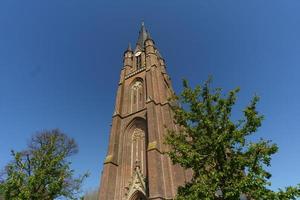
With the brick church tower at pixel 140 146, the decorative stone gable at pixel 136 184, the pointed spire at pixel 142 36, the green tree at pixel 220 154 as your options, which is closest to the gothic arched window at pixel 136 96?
the brick church tower at pixel 140 146

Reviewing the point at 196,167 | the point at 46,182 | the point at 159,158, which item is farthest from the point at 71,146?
the point at 196,167

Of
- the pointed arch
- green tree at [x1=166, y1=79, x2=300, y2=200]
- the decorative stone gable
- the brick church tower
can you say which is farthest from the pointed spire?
green tree at [x1=166, y1=79, x2=300, y2=200]

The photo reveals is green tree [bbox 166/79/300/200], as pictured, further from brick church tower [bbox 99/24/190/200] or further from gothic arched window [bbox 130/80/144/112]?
gothic arched window [bbox 130/80/144/112]

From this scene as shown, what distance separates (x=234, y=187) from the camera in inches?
319

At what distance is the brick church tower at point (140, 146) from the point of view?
17.4 meters

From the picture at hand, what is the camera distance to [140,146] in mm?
22188

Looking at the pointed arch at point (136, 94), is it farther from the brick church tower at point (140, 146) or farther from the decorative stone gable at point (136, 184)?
the decorative stone gable at point (136, 184)

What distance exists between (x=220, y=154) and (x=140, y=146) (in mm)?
13735

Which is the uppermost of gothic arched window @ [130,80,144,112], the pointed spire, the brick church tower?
the pointed spire

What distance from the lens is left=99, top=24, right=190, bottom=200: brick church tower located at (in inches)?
685

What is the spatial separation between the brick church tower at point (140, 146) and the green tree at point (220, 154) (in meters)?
3.31

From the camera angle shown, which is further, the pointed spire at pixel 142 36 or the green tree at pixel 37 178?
the pointed spire at pixel 142 36

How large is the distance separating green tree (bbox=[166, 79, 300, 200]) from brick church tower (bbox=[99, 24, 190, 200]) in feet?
10.9

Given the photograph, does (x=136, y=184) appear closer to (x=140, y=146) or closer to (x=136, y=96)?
(x=140, y=146)
